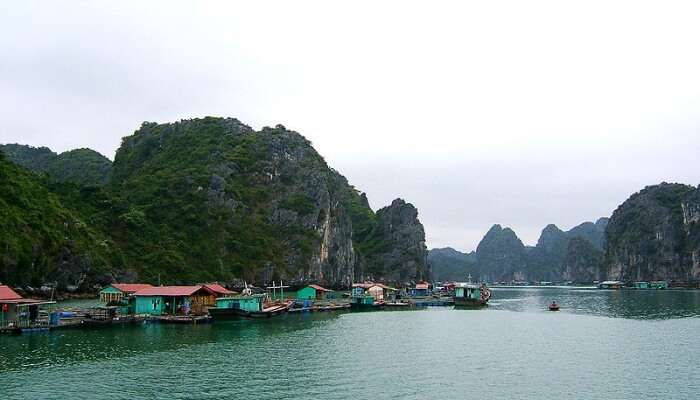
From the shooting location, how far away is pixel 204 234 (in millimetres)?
128000

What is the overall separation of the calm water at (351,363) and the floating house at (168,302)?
612 centimetres

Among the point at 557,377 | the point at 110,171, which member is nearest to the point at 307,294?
the point at 557,377

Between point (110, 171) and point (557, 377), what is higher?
point (110, 171)

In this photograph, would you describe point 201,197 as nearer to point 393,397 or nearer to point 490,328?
point 490,328

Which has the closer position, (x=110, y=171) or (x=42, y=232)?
(x=42, y=232)

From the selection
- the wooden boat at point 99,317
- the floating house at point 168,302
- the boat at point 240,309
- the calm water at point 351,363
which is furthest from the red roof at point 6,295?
the boat at point 240,309

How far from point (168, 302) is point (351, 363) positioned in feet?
117

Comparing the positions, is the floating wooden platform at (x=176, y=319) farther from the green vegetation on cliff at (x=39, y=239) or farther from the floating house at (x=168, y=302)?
the green vegetation on cliff at (x=39, y=239)

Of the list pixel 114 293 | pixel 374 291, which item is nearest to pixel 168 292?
pixel 114 293

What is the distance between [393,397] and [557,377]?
12.1 m

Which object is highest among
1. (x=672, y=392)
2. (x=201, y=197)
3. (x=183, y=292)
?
(x=201, y=197)

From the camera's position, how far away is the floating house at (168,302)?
214 feet

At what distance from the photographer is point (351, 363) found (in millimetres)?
38656

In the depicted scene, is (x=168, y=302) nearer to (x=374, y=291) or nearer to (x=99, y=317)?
(x=99, y=317)
